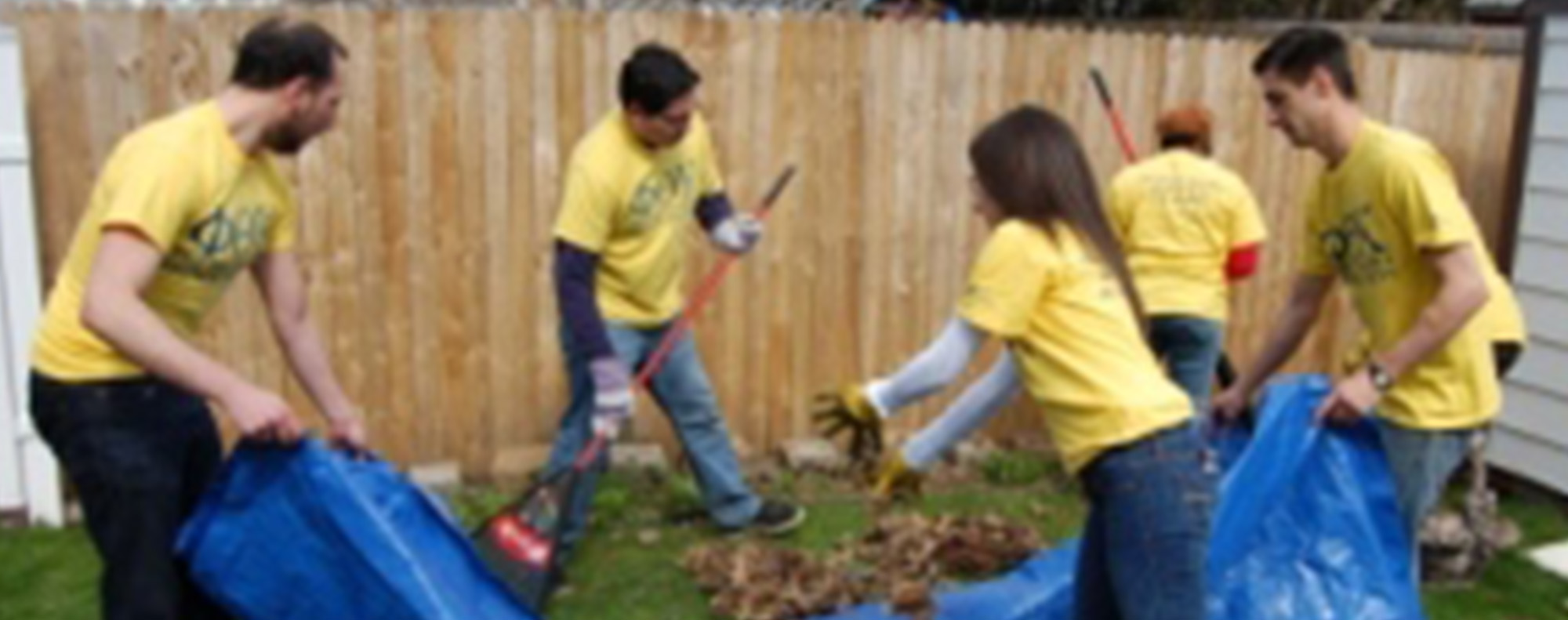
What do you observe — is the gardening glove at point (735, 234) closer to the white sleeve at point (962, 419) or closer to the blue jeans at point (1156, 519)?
the white sleeve at point (962, 419)

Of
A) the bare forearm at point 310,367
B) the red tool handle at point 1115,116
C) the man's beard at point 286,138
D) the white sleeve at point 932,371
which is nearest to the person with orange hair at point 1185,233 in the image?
the red tool handle at point 1115,116

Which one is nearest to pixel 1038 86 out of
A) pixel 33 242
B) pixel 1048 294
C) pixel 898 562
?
pixel 898 562

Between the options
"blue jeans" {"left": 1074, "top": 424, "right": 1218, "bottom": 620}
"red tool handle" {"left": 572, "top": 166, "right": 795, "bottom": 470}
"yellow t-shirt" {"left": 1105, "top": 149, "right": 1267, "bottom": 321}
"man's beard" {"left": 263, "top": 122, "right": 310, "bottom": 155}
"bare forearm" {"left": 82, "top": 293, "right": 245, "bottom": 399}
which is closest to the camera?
"bare forearm" {"left": 82, "top": 293, "right": 245, "bottom": 399}

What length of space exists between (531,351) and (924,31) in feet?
6.46

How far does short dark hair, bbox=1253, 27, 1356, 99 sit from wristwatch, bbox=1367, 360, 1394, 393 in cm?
61

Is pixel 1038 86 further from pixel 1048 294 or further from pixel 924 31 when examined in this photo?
pixel 1048 294

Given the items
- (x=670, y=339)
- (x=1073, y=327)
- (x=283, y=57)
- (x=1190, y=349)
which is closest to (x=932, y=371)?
(x=1073, y=327)

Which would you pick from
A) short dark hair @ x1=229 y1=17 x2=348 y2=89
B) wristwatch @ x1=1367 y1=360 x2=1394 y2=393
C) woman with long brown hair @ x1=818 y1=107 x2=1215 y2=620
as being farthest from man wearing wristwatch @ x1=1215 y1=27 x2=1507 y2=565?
short dark hair @ x1=229 y1=17 x2=348 y2=89

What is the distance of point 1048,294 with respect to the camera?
2736mm

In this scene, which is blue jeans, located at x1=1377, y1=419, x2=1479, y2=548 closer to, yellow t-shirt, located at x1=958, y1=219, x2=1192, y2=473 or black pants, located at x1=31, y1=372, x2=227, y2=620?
yellow t-shirt, located at x1=958, y1=219, x2=1192, y2=473

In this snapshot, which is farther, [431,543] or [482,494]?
[482,494]

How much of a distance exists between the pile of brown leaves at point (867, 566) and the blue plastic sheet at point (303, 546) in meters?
1.28

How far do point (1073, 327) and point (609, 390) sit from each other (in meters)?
1.71

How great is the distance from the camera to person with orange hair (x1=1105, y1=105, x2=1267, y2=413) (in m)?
4.94
